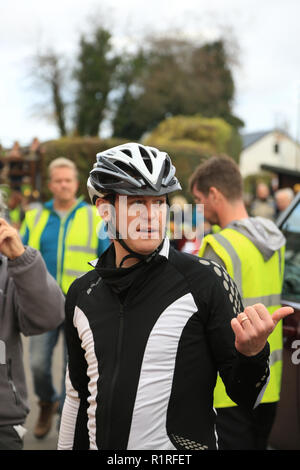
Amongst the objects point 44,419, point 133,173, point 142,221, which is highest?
point 133,173

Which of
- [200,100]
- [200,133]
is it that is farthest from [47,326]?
[200,100]

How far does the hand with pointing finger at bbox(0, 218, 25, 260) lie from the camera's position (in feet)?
8.06

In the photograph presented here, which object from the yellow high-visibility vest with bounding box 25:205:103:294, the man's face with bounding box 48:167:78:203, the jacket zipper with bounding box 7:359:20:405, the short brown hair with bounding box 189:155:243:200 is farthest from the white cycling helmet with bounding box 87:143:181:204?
the man's face with bounding box 48:167:78:203

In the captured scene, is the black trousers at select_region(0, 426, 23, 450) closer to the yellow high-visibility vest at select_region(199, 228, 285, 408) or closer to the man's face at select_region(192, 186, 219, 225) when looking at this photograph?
the yellow high-visibility vest at select_region(199, 228, 285, 408)

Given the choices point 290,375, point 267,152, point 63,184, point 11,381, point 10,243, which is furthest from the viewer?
point 267,152

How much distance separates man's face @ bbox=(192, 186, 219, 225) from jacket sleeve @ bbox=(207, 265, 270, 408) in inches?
58.4

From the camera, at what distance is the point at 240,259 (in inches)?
121

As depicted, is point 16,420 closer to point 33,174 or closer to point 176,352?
point 176,352

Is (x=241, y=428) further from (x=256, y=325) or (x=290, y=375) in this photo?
(x=256, y=325)

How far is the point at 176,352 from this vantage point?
1899mm

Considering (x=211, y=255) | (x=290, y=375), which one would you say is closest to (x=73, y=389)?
(x=211, y=255)

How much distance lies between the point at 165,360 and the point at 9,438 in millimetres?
1033

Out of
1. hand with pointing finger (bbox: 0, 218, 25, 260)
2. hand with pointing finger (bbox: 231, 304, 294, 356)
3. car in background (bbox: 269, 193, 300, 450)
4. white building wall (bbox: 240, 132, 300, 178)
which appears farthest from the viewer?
white building wall (bbox: 240, 132, 300, 178)

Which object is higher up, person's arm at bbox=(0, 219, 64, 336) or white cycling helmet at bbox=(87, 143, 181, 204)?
white cycling helmet at bbox=(87, 143, 181, 204)
